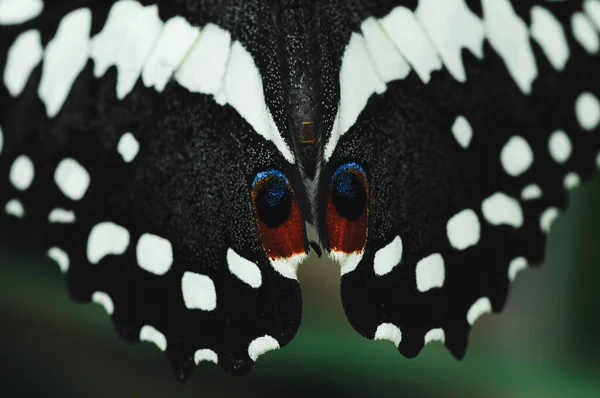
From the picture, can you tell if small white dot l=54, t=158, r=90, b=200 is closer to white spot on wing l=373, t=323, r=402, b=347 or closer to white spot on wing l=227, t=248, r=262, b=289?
white spot on wing l=227, t=248, r=262, b=289

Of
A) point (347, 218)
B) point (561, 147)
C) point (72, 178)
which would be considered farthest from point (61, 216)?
point (561, 147)

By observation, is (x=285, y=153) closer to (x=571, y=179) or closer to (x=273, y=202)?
(x=273, y=202)

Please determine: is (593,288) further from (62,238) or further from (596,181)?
(62,238)

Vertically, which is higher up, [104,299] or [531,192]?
[531,192]

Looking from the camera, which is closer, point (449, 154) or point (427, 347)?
point (449, 154)

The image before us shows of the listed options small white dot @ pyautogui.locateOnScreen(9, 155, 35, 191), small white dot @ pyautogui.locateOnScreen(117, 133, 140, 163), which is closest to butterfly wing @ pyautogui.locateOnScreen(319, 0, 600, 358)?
small white dot @ pyautogui.locateOnScreen(117, 133, 140, 163)

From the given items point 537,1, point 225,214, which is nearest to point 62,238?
point 225,214

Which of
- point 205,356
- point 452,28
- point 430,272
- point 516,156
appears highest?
point 452,28
